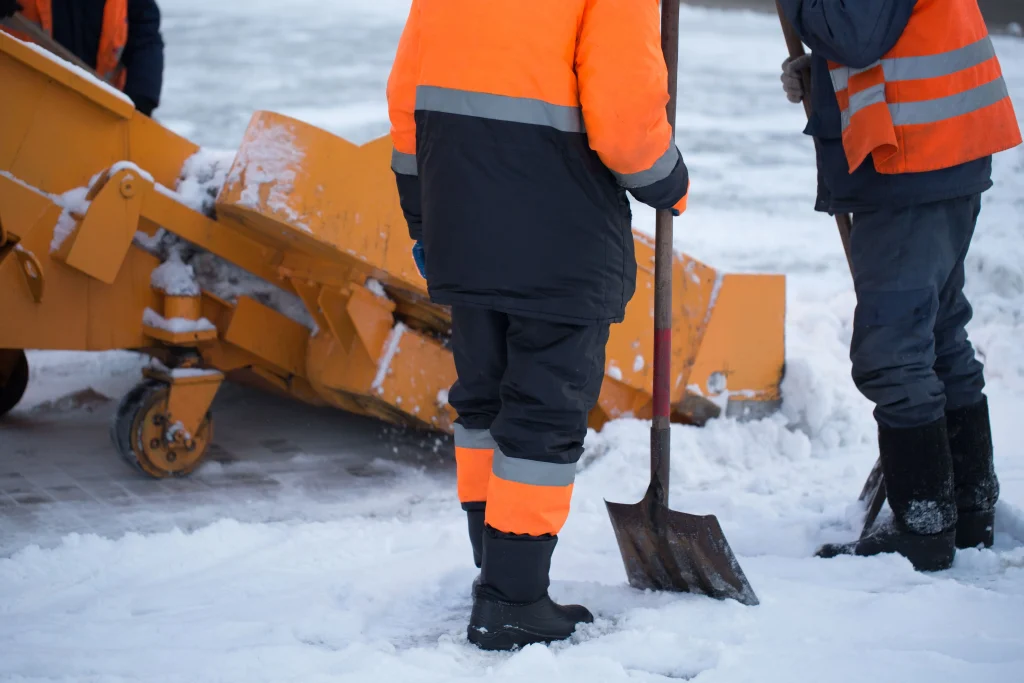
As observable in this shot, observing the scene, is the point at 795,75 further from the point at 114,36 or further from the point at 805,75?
the point at 114,36

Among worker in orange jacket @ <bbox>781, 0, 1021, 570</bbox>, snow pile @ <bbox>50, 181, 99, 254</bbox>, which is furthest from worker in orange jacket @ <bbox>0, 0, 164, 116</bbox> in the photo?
worker in orange jacket @ <bbox>781, 0, 1021, 570</bbox>

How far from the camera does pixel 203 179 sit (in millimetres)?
2932

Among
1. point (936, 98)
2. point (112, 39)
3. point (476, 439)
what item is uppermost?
point (112, 39)

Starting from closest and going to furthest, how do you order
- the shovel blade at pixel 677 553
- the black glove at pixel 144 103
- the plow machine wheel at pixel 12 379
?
1. the shovel blade at pixel 677 553
2. the plow machine wheel at pixel 12 379
3. the black glove at pixel 144 103

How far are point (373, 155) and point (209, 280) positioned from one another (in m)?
0.67

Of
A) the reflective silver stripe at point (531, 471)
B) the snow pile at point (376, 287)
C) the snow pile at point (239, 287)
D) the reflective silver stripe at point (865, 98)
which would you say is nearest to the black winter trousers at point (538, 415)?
the reflective silver stripe at point (531, 471)

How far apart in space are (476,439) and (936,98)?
1.21m

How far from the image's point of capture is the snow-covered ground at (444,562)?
1.63 meters

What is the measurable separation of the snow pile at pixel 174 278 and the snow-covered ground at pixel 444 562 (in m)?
0.59

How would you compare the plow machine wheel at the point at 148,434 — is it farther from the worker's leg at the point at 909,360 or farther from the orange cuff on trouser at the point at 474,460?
the worker's leg at the point at 909,360

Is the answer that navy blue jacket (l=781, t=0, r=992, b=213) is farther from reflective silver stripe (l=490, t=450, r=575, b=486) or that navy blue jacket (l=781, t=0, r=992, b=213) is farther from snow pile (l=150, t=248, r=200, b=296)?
snow pile (l=150, t=248, r=200, b=296)

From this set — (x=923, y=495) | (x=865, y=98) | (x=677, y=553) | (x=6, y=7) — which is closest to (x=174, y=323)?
(x=6, y=7)

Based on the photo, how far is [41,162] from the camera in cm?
269

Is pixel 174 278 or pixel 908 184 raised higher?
pixel 908 184
